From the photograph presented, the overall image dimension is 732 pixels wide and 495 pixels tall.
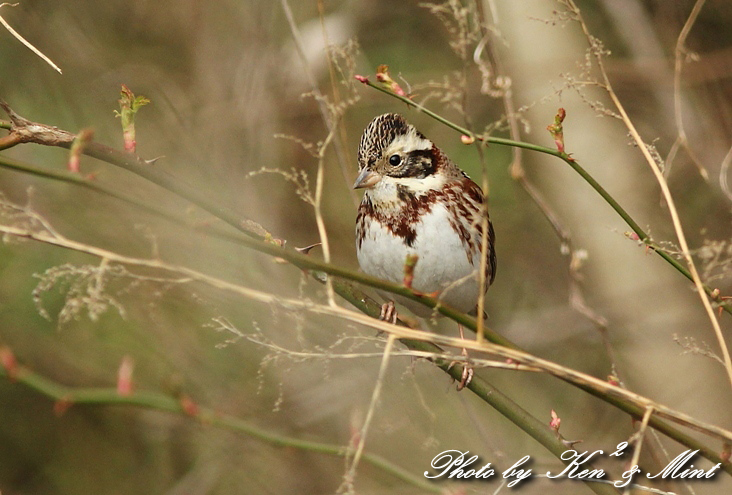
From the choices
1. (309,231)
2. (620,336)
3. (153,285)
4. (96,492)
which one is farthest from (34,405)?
(620,336)

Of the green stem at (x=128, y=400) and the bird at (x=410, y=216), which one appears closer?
the green stem at (x=128, y=400)

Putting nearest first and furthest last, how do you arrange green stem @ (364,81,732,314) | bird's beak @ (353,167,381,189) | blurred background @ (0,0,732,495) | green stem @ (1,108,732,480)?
green stem @ (1,108,732,480) < green stem @ (364,81,732,314) < bird's beak @ (353,167,381,189) < blurred background @ (0,0,732,495)

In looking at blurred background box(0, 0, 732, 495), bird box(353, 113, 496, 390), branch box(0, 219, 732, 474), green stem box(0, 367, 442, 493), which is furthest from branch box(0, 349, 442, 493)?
blurred background box(0, 0, 732, 495)

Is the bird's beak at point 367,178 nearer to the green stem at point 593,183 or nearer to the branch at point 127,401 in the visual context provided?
the green stem at point 593,183

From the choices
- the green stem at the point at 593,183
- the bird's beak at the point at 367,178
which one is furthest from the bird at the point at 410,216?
the green stem at the point at 593,183

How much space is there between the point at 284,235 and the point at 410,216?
2352mm

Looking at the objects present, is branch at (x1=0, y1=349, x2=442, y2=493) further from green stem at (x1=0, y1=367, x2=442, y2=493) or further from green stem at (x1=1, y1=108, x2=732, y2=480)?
green stem at (x1=1, y1=108, x2=732, y2=480)

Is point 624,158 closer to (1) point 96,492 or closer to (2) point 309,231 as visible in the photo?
(2) point 309,231

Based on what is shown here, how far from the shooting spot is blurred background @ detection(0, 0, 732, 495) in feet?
14.3

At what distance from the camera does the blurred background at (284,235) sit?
4344mm

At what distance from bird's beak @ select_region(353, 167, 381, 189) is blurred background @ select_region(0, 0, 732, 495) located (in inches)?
49.2

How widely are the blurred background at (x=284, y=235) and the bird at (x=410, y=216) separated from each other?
45.6 inches

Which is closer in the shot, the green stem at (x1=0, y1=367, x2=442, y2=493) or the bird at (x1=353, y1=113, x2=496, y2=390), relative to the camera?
the green stem at (x1=0, y1=367, x2=442, y2=493)

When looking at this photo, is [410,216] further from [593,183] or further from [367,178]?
[593,183]
